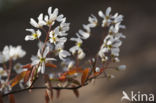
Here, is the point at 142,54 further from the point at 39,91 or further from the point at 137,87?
the point at 39,91

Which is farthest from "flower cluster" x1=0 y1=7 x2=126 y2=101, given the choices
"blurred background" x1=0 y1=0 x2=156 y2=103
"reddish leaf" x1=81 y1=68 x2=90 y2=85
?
"blurred background" x1=0 y1=0 x2=156 y2=103

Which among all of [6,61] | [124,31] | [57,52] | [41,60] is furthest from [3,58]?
[124,31]

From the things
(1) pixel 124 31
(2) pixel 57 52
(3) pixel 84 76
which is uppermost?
(1) pixel 124 31

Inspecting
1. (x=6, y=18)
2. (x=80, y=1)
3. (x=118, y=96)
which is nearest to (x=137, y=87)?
(x=118, y=96)

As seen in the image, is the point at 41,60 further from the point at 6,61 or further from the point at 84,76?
the point at 6,61

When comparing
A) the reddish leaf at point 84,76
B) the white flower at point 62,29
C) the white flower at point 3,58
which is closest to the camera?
the white flower at point 62,29

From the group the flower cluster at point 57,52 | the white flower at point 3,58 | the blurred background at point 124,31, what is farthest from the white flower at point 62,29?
the white flower at point 3,58

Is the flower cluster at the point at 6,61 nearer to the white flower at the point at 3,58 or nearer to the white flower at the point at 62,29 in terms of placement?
the white flower at the point at 3,58

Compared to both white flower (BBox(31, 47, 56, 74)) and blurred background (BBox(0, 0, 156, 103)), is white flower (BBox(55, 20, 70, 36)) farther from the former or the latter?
blurred background (BBox(0, 0, 156, 103))
